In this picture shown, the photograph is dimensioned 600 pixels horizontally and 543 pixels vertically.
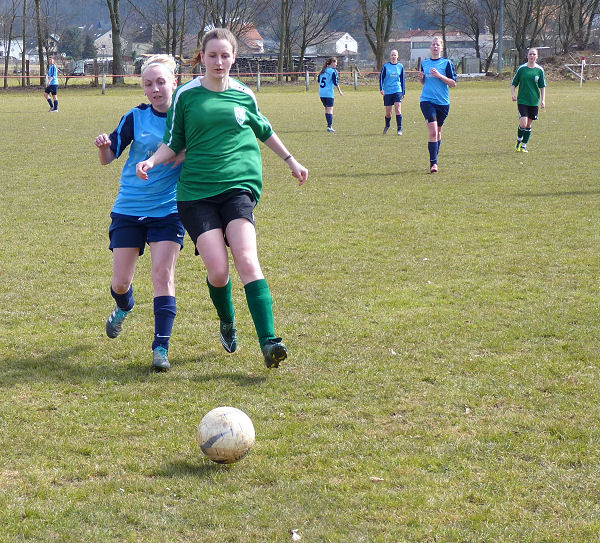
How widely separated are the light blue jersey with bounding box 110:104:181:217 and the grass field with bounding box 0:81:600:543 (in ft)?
3.15

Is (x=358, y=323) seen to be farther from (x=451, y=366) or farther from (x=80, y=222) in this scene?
(x=80, y=222)

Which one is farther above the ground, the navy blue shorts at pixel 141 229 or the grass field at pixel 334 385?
the navy blue shorts at pixel 141 229

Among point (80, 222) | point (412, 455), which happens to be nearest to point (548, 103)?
point (80, 222)

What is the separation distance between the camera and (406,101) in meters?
34.6

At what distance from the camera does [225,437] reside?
3.67 metres

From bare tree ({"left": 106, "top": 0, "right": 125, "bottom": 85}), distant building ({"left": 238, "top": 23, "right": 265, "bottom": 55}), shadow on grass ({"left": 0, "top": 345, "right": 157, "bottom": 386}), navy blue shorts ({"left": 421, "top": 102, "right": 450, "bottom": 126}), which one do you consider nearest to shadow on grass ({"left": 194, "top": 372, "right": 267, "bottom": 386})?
shadow on grass ({"left": 0, "top": 345, "right": 157, "bottom": 386})

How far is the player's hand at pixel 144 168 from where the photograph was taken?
467 centimetres

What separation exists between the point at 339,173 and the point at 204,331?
8319 millimetres

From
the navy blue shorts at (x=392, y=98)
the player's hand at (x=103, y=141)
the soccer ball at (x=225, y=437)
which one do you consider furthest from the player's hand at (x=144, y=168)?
the navy blue shorts at (x=392, y=98)

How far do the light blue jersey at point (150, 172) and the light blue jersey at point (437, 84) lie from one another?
8.99 meters

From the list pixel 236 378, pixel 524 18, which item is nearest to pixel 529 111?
pixel 236 378

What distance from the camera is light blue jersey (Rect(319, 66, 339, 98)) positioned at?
21641 millimetres

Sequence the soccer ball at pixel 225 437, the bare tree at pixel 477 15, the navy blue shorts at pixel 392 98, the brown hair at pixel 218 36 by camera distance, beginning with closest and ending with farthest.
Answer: the soccer ball at pixel 225 437 → the brown hair at pixel 218 36 → the navy blue shorts at pixel 392 98 → the bare tree at pixel 477 15

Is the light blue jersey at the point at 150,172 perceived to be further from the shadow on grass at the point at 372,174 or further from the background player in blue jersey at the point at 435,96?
the background player in blue jersey at the point at 435,96
